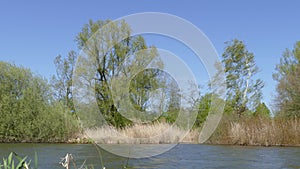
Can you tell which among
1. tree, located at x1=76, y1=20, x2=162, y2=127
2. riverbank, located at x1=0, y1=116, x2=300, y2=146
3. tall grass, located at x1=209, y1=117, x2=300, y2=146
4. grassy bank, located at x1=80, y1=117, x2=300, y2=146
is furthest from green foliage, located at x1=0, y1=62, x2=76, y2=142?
tall grass, located at x1=209, y1=117, x2=300, y2=146

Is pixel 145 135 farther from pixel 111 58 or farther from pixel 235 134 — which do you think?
pixel 111 58

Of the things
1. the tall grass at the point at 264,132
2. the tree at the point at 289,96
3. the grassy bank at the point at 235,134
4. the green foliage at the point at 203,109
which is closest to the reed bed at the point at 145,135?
the grassy bank at the point at 235,134

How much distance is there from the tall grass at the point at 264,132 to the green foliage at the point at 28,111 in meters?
9.40

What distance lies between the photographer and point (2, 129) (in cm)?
1900

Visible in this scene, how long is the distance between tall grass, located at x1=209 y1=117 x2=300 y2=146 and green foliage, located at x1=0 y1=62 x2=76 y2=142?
9.40 meters

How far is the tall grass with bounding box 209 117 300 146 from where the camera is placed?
1432 cm

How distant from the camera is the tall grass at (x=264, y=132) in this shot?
14.3 meters

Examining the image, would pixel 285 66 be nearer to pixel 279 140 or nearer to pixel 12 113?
pixel 279 140

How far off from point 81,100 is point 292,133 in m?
11.1

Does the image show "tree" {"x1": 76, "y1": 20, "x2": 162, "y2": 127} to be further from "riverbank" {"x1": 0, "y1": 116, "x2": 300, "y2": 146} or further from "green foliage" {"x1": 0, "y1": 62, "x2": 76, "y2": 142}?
"riverbank" {"x1": 0, "y1": 116, "x2": 300, "y2": 146}

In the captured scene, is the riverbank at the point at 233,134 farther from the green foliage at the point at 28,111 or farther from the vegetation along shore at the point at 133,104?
the green foliage at the point at 28,111

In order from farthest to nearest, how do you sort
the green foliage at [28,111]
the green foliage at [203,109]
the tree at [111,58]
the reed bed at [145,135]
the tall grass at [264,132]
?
1. the tree at [111,58]
2. the green foliage at [203,109]
3. the green foliage at [28,111]
4. the reed bed at [145,135]
5. the tall grass at [264,132]

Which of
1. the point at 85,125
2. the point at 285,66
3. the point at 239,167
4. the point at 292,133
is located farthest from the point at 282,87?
the point at 239,167

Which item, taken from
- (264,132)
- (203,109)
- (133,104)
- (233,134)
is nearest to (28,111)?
(133,104)
